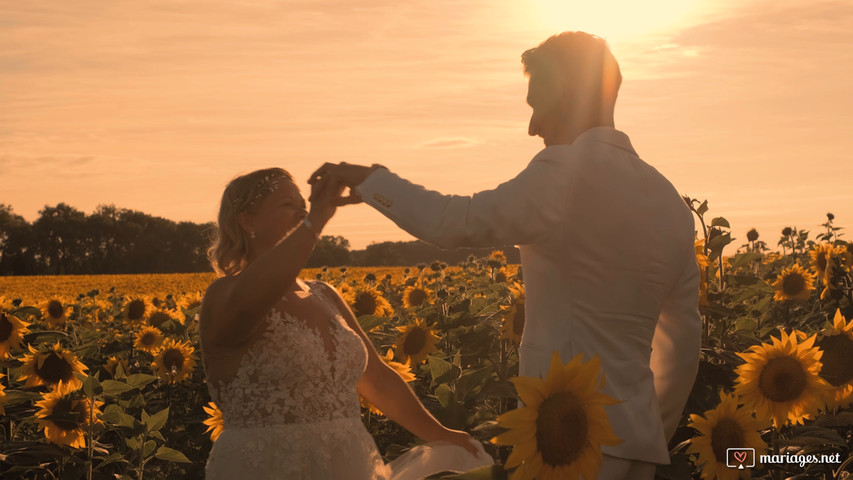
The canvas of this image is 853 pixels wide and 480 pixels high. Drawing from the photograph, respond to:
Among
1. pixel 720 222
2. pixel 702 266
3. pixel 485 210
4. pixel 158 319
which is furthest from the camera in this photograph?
pixel 158 319

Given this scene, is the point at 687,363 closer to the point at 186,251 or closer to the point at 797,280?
the point at 797,280

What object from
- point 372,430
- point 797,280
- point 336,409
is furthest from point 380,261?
point 336,409

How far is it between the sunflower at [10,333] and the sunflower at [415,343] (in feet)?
9.56

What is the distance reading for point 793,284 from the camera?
306 inches

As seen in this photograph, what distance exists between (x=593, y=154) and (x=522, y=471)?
3.69 ft

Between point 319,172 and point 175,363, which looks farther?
point 175,363

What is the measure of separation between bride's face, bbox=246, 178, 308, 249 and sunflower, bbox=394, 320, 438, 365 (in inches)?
90.0

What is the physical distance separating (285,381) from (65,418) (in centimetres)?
245

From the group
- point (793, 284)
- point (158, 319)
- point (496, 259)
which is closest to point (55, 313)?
point (158, 319)

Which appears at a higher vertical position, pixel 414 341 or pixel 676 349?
pixel 676 349

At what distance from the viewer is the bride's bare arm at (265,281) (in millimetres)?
3129

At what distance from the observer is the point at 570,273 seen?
2.87m

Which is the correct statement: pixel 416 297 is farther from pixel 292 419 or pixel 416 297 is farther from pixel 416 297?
pixel 292 419

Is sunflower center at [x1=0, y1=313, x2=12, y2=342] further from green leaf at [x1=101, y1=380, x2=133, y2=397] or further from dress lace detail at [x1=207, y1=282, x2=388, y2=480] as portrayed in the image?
dress lace detail at [x1=207, y1=282, x2=388, y2=480]
